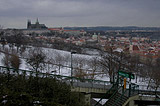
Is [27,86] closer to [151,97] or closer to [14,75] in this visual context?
[14,75]

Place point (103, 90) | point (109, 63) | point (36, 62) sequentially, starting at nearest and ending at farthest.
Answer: point (103, 90)
point (109, 63)
point (36, 62)

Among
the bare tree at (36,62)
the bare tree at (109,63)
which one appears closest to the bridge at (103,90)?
the bare tree at (109,63)

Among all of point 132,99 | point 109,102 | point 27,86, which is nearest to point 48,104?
point 27,86

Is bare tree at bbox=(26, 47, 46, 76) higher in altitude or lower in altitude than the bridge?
lower

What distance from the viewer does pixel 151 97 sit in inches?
408

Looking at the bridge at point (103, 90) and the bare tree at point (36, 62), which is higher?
the bridge at point (103, 90)

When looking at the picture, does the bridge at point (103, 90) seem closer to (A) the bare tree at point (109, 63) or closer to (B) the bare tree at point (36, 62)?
(A) the bare tree at point (109, 63)

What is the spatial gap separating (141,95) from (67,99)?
4471mm

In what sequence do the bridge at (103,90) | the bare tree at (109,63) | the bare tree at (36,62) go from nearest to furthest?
the bridge at (103,90) → the bare tree at (109,63) → the bare tree at (36,62)

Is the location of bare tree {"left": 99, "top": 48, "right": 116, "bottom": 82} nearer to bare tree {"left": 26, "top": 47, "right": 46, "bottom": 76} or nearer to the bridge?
the bridge

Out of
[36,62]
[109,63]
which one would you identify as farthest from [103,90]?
[36,62]

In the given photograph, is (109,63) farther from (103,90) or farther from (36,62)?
(36,62)

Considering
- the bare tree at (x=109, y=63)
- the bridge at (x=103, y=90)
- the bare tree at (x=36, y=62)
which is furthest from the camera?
the bare tree at (x=36, y=62)

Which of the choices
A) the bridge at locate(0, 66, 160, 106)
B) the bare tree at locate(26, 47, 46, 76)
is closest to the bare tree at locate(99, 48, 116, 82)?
the bridge at locate(0, 66, 160, 106)
